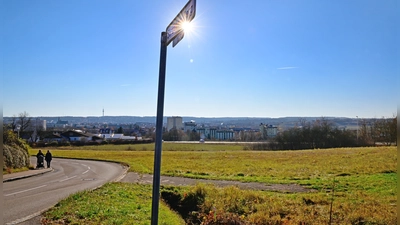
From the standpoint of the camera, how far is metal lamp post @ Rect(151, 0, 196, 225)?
3057 millimetres

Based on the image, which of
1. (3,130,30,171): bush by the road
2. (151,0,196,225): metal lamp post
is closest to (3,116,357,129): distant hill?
(3,130,30,171): bush by the road

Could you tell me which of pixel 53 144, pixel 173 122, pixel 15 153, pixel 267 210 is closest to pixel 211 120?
pixel 173 122

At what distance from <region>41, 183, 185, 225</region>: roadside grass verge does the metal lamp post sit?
16.4ft

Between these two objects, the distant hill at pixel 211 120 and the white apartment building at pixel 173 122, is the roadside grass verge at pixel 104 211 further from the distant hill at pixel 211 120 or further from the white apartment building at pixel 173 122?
the white apartment building at pixel 173 122

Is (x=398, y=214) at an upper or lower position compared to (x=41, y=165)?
upper

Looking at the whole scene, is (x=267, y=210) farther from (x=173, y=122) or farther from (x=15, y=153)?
(x=173, y=122)

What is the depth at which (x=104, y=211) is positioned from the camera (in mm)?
8859

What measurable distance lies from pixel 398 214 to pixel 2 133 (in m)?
4.25

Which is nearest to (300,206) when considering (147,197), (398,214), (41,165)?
(147,197)

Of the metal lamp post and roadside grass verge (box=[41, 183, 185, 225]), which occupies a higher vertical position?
the metal lamp post

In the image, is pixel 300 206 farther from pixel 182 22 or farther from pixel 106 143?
pixel 106 143

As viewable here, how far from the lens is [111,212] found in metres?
8.72

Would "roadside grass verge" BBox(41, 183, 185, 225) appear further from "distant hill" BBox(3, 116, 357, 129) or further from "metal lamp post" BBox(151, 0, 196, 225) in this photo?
"distant hill" BBox(3, 116, 357, 129)

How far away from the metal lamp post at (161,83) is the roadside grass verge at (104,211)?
4989 mm
